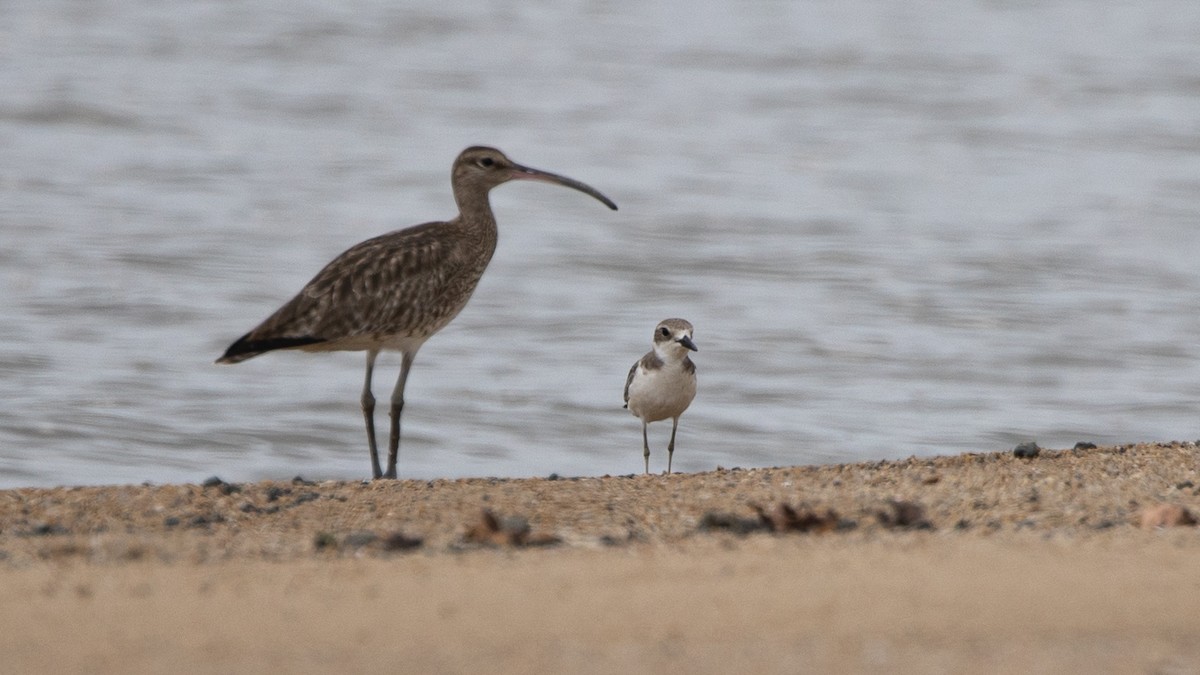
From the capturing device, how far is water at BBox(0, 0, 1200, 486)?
34.6 feet

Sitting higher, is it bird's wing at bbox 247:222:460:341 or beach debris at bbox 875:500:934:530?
bird's wing at bbox 247:222:460:341

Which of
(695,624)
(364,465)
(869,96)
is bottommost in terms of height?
(364,465)

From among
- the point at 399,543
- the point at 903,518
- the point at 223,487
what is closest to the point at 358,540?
the point at 399,543

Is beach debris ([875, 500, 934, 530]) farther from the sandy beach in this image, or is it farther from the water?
the water

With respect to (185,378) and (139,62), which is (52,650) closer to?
(185,378)

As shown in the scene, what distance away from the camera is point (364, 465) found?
9.94 m

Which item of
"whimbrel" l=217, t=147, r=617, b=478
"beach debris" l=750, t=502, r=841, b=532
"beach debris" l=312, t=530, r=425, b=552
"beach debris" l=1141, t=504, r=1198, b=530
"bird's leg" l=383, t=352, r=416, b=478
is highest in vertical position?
"whimbrel" l=217, t=147, r=617, b=478

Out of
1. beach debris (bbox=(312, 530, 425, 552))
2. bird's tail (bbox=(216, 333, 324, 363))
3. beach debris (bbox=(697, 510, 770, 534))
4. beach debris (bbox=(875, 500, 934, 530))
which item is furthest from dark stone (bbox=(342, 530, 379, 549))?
bird's tail (bbox=(216, 333, 324, 363))

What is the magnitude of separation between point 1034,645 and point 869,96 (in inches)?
744

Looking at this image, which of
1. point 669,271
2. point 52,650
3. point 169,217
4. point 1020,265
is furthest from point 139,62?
point 52,650

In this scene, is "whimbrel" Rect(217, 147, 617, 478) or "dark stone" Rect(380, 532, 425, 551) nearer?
"dark stone" Rect(380, 532, 425, 551)

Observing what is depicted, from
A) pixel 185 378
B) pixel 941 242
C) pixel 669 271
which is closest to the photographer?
pixel 185 378

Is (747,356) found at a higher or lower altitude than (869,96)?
lower

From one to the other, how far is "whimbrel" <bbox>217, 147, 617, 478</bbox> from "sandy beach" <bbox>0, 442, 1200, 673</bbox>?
7.13ft
